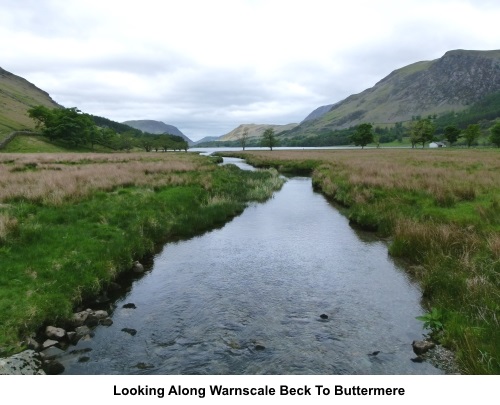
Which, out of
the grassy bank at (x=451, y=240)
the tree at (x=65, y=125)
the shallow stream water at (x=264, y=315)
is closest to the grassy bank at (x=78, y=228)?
the shallow stream water at (x=264, y=315)

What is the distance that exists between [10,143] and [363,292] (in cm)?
9775

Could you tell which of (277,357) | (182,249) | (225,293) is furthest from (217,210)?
(277,357)

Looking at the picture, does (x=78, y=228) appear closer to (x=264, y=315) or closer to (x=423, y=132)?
(x=264, y=315)

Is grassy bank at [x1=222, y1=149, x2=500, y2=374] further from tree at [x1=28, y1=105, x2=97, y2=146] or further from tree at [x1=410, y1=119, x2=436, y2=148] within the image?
tree at [x1=410, y1=119, x2=436, y2=148]

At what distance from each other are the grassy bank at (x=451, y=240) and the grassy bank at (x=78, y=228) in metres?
10.5

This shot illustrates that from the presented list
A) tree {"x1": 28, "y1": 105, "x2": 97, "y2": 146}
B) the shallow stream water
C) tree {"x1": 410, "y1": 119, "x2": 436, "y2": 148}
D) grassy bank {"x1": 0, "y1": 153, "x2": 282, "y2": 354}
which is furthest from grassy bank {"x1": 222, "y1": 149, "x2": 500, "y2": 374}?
tree {"x1": 410, "y1": 119, "x2": 436, "y2": 148}

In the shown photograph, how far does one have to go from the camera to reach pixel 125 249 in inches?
555

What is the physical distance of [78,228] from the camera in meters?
15.0

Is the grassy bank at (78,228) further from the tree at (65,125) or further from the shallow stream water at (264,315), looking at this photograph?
the tree at (65,125)

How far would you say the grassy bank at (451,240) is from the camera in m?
8.09

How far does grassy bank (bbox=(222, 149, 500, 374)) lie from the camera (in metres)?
8.09

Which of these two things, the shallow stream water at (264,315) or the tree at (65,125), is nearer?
the shallow stream water at (264,315)

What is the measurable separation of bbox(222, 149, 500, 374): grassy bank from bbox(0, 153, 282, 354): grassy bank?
1054cm

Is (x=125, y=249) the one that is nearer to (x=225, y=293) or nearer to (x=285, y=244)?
(x=225, y=293)
